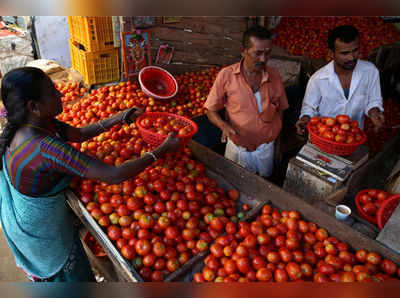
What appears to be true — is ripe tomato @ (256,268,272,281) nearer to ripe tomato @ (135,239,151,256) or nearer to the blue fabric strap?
ripe tomato @ (135,239,151,256)

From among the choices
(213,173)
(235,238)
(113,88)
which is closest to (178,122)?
(213,173)

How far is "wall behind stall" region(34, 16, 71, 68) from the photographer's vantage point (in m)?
7.91

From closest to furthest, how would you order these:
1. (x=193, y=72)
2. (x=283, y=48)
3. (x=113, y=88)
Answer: (x=113, y=88) < (x=193, y=72) < (x=283, y=48)

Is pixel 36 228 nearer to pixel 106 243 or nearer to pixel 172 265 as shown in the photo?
pixel 106 243

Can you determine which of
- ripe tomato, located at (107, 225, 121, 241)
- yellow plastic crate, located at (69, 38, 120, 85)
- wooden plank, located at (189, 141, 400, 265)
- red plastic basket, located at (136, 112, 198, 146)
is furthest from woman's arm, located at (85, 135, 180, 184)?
yellow plastic crate, located at (69, 38, 120, 85)

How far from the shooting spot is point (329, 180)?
278cm

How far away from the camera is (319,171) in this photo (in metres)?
2.87

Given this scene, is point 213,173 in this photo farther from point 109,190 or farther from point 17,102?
point 17,102

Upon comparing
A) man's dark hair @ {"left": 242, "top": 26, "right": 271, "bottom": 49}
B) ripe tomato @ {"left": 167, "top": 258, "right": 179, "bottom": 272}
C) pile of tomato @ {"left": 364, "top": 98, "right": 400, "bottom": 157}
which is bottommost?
pile of tomato @ {"left": 364, "top": 98, "right": 400, "bottom": 157}

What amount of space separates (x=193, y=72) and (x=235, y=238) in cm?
474

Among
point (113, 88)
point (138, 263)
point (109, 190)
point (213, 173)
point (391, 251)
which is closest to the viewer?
point (391, 251)

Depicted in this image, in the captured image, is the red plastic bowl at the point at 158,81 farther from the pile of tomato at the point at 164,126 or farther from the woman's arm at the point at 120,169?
the woman's arm at the point at 120,169

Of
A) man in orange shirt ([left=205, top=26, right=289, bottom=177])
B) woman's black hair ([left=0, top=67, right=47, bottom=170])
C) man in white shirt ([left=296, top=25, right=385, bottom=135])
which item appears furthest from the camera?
man in orange shirt ([left=205, top=26, right=289, bottom=177])

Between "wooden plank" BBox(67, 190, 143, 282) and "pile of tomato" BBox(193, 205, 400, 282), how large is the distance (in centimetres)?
47
